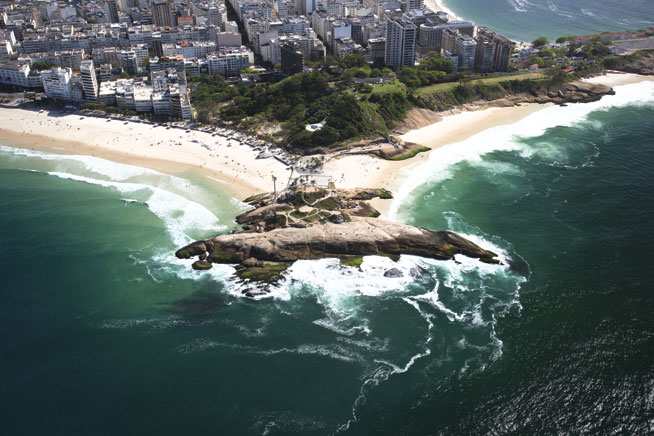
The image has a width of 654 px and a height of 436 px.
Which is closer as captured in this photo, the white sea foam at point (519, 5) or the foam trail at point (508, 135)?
the foam trail at point (508, 135)

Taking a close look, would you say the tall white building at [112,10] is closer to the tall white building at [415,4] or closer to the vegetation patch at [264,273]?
the tall white building at [415,4]

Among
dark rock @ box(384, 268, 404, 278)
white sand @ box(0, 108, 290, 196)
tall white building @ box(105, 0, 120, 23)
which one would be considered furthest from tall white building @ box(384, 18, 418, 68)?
tall white building @ box(105, 0, 120, 23)

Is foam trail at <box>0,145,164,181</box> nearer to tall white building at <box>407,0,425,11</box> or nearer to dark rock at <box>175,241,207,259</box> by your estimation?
dark rock at <box>175,241,207,259</box>

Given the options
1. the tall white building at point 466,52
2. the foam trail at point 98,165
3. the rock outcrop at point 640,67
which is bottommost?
the foam trail at point 98,165

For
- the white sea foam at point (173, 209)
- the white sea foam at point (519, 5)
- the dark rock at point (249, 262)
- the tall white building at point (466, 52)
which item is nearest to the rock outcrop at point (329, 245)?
the dark rock at point (249, 262)

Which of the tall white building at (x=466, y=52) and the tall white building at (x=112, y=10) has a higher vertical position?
the tall white building at (x=112, y=10)

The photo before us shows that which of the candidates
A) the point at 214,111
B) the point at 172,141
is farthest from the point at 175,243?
the point at 214,111

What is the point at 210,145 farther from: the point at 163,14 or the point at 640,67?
the point at 640,67
